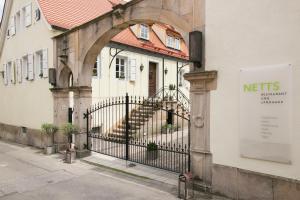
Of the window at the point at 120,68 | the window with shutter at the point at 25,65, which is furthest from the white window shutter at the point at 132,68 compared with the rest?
the window with shutter at the point at 25,65

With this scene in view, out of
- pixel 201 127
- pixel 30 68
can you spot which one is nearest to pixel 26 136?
pixel 30 68

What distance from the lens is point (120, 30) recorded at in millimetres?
8094

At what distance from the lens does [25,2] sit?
13078 millimetres

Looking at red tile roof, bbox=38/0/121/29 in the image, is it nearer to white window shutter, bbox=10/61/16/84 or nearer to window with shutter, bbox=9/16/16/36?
window with shutter, bbox=9/16/16/36

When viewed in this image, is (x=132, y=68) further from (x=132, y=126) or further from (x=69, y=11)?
(x=69, y=11)

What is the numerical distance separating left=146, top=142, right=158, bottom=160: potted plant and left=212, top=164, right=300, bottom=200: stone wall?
3082 mm

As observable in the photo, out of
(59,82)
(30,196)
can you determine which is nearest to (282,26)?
(30,196)

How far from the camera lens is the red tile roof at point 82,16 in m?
11.5

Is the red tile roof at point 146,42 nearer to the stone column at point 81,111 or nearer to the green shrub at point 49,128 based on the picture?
the stone column at point 81,111

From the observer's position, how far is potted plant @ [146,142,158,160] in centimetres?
838

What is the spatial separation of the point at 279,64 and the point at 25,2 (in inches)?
501

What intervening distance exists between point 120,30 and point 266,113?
5.11m

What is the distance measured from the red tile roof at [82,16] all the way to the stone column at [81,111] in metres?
3.18

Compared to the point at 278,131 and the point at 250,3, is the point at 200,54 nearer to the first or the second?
the point at 250,3
